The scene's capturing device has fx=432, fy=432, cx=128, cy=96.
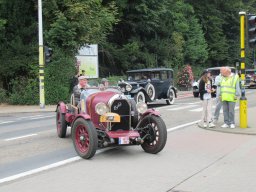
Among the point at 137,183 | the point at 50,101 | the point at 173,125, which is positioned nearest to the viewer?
the point at 137,183

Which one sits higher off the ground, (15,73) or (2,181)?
(15,73)

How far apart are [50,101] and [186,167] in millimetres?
18694

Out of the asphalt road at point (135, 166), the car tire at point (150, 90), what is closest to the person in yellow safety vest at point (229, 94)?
the asphalt road at point (135, 166)

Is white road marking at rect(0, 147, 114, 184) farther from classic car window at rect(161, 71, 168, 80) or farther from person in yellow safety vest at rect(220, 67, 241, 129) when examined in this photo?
classic car window at rect(161, 71, 168, 80)

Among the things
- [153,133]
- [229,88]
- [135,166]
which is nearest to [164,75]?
[229,88]

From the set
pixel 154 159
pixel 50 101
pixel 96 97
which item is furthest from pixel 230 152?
pixel 50 101

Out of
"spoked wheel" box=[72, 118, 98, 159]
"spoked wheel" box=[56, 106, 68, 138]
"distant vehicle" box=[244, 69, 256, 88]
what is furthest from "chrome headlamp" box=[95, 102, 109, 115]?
"distant vehicle" box=[244, 69, 256, 88]

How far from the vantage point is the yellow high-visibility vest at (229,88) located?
12.5 meters

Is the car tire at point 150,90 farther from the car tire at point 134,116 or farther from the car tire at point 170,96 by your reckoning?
the car tire at point 134,116

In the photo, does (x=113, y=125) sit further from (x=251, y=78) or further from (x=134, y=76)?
(x=251, y=78)

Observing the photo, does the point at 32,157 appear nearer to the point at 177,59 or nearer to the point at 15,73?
the point at 15,73

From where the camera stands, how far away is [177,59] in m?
43.6

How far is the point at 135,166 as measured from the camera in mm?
7734

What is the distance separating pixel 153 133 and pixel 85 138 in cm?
140
